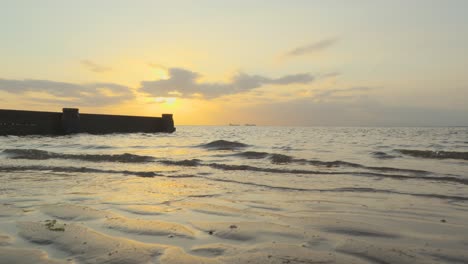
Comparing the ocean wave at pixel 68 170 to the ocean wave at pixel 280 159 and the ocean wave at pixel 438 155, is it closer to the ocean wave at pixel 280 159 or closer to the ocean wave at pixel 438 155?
the ocean wave at pixel 280 159

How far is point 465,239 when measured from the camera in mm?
2924

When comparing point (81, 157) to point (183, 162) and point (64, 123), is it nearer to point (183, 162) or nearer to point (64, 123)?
point (183, 162)

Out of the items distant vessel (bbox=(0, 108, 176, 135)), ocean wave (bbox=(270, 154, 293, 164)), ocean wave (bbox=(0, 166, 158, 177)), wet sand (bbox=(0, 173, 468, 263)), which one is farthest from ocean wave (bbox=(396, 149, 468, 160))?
distant vessel (bbox=(0, 108, 176, 135))

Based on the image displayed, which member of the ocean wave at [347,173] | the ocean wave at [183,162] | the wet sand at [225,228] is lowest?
the ocean wave at [347,173]

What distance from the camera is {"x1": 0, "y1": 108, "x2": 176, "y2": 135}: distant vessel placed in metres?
20.4

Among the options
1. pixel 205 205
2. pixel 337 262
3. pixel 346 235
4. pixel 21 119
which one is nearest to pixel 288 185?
pixel 205 205

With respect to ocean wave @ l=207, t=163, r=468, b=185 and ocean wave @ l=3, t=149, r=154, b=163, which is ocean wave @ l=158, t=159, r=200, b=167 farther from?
ocean wave @ l=3, t=149, r=154, b=163

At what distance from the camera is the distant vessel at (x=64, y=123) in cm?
2041

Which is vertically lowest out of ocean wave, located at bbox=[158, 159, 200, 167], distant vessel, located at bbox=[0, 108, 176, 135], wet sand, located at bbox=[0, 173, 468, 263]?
ocean wave, located at bbox=[158, 159, 200, 167]

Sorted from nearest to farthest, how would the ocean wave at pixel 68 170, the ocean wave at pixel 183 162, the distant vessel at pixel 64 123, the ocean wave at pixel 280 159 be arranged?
the ocean wave at pixel 68 170 < the ocean wave at pixel 183 162 < the ocean wave at pixel 280 159 < the distant vessel at pixel 64 123

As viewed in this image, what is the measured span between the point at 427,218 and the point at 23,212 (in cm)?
423

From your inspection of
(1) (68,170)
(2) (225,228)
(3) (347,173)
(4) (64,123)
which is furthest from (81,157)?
(4) (64,123)

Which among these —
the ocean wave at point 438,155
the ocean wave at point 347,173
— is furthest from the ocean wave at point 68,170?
the ocean wave at point 438,155

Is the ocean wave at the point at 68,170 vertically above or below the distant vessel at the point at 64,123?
below
